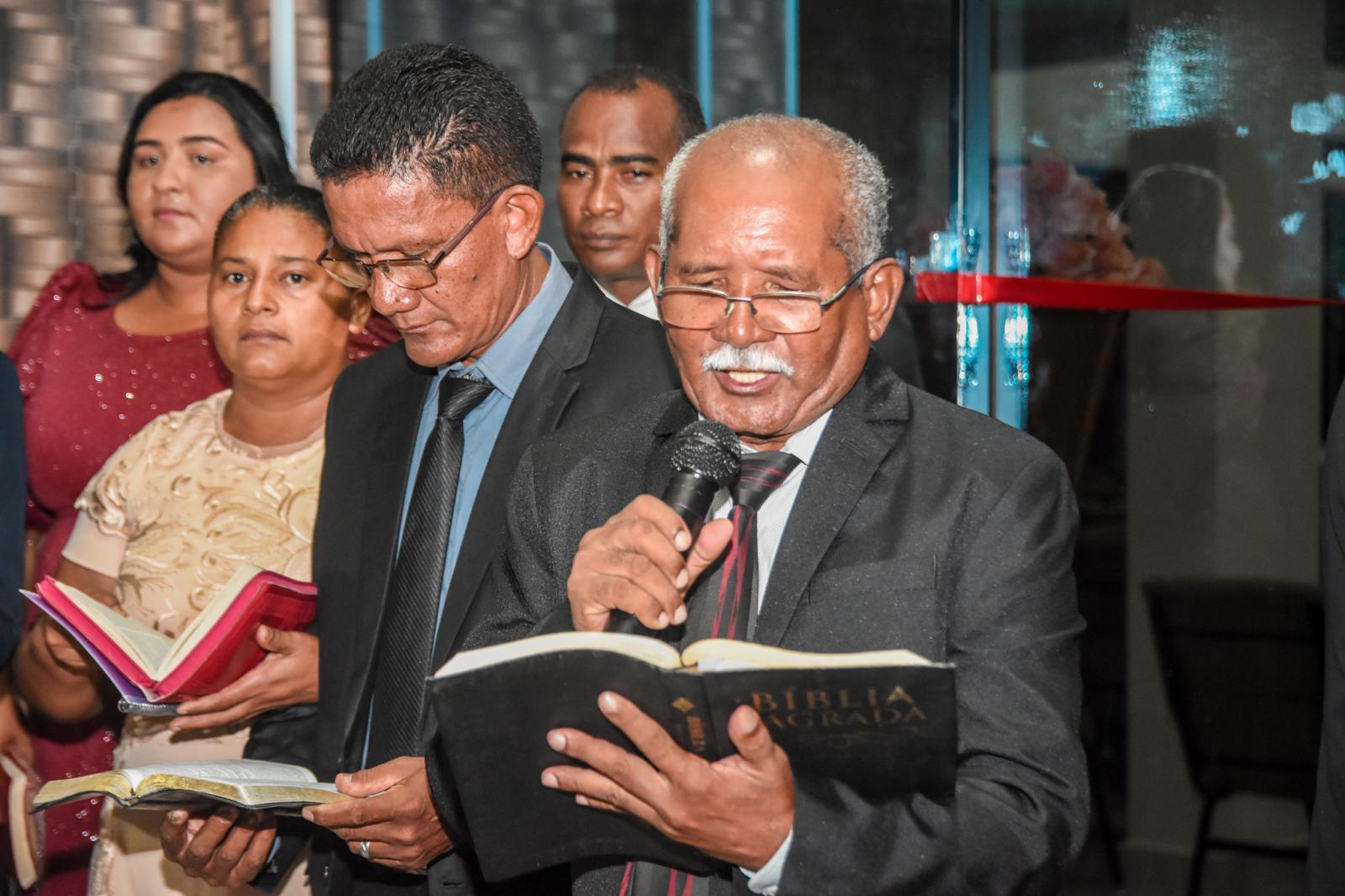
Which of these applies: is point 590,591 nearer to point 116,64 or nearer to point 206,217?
point 206,217

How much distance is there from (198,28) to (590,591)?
372 centimetres

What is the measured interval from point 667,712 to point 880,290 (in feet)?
2.28

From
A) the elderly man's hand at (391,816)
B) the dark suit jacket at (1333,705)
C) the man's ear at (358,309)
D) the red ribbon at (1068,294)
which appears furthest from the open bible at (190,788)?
the red ribbon at (1068,294)

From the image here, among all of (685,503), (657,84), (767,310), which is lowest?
(685,503)

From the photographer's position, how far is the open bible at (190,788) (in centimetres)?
190

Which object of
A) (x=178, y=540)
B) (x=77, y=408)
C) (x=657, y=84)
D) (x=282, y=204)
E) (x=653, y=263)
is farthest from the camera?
(x=657, y=84)

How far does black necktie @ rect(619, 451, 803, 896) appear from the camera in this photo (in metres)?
1.70

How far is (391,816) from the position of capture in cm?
205

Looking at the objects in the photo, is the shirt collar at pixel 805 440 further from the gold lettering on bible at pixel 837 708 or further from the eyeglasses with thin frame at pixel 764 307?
the gold lettering on bible at pixel 837 708

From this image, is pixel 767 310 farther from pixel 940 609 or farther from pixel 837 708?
pixel 837 708

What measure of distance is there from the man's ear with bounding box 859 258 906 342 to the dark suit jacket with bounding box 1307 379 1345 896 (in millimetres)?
658

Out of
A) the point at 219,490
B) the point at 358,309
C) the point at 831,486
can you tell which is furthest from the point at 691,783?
the point at 358,309

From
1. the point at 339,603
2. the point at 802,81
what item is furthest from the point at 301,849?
the point at 802,81

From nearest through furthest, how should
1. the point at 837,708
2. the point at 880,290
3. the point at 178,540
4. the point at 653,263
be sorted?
the point at 837,708 < the point at 880,290 < the point at 653,263 < the point at 178,540
